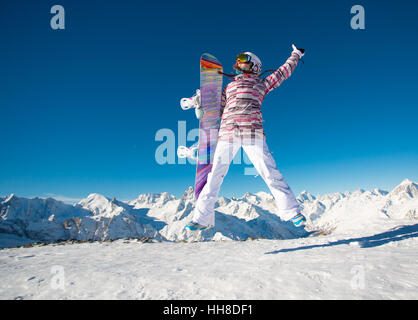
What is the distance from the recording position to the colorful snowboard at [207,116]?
5.02m

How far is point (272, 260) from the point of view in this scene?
3.35 m

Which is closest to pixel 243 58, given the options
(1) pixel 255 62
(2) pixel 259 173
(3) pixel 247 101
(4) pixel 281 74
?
(1) pixel 255 62

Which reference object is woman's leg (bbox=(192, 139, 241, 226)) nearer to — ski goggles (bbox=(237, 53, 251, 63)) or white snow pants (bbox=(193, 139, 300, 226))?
white snow pants (bbox=(193, 139, 300, 226))

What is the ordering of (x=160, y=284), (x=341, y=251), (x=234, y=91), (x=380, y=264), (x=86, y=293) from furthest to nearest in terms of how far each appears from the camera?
(x=234, y=91) → (x=341, y=251) → (x=380, y=264) → (x=160, y=284) → (x=86, y=293)

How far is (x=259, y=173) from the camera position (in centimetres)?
429

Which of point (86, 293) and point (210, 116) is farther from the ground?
point (210, 116)

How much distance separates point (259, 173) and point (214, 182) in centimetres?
93

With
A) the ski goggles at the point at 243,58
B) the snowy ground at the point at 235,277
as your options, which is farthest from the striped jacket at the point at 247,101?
the snowy ground at the point at 235,277

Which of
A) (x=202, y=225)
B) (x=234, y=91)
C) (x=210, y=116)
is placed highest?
(x=234, y=91)

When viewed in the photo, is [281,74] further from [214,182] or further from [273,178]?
[214,182]

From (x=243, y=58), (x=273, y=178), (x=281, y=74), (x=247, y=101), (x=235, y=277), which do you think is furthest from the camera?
(x=281, y=74)

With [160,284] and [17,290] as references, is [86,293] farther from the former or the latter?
[17,290]
